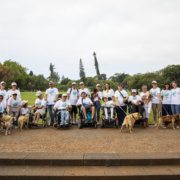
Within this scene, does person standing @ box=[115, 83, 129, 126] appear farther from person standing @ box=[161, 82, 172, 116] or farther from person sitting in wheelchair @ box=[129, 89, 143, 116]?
person standing @ box=[161, 82, 172, 116]

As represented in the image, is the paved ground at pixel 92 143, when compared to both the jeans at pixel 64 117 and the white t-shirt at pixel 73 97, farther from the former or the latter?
the white t-shirt at pixel 73 97

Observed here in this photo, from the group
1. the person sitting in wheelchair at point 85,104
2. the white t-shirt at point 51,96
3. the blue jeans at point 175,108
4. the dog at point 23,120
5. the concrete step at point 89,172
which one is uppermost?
the white t-shirt at point 51,96

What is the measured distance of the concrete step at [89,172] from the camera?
3.53 m

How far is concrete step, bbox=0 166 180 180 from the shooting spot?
11.6 feet

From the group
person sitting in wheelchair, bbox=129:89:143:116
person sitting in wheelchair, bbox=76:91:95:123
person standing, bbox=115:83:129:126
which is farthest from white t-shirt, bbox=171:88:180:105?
person sitting in wheelchair, bbox=76:91:95:123

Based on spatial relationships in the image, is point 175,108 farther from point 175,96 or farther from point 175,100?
point 175,96

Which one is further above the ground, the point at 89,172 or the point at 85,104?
the point at 85,104

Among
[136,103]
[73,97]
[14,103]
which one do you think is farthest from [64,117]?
[136,103]

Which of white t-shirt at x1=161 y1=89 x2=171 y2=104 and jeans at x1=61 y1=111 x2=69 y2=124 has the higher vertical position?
white t-shirt at x1=161 y1=89 x2=171 y2=104

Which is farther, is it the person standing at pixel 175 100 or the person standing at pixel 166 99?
the person standing at pixel 166 99

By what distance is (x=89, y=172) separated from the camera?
12.0 ft

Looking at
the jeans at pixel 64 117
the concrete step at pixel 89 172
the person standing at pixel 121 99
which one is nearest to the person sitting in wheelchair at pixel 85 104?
the jeans at pixel 64 117

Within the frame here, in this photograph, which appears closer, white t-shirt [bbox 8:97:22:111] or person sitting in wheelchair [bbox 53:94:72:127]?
person sitting in wheelchair [bbox 53:94:72:127]

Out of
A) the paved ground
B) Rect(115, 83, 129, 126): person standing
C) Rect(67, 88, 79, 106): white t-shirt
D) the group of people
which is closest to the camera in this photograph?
the paved ground
